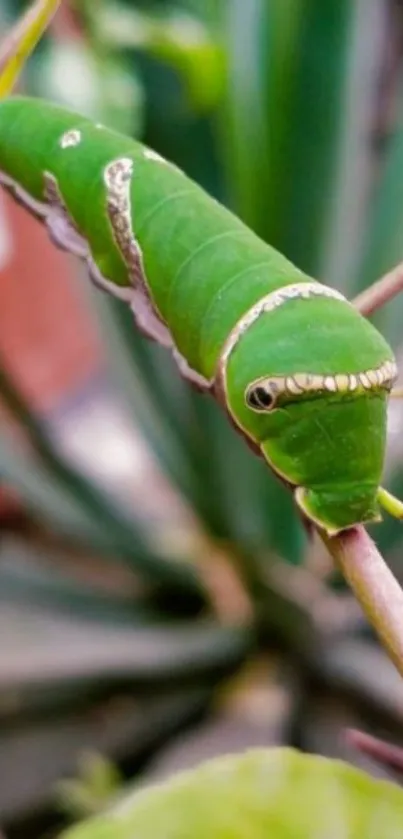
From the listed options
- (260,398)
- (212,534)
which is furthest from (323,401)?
(212,534)

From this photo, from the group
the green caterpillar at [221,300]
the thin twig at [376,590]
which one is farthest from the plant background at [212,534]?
the thin twig at [376,590]

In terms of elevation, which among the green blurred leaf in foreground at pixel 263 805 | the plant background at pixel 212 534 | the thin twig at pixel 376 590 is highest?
the thin twig at pixel 376 590

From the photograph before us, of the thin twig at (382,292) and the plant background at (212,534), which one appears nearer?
the thin twig at (382,292)

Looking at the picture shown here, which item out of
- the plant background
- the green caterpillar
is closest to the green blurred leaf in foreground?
the green caterpillar

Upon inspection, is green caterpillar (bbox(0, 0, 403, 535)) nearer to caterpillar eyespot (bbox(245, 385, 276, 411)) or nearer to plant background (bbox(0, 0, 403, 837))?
caterpillar eyespot (bbox(245, 385, 276, 411))

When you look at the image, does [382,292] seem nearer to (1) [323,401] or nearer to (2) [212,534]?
(1) [323,401]

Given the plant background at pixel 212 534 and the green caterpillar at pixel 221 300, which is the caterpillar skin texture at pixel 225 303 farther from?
the plant background at pixel 212 534

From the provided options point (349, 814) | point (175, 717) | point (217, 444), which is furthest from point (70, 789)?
point (349, 814)

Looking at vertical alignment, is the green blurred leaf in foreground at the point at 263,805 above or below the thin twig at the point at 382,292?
below
